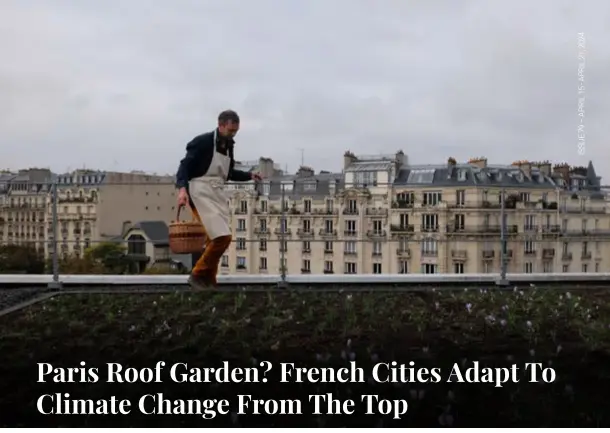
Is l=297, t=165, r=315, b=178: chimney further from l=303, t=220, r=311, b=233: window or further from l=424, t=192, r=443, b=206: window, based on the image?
l=424, t=192, r=443, b=206: window

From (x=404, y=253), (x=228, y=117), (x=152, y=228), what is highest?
(x=228, y=117)

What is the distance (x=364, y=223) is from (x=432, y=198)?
154 cm

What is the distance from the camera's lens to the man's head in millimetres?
6027

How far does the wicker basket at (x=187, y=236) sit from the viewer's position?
6109 millimetres

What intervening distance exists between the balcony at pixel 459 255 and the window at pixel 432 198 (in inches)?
37.0

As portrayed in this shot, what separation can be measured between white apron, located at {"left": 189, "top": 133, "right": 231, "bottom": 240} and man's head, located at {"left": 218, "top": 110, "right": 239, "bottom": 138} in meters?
0.19

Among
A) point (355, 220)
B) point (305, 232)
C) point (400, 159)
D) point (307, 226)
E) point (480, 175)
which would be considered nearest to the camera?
point (355, 220)

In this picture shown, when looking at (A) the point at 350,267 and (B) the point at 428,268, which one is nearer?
(B) the point at 428,268

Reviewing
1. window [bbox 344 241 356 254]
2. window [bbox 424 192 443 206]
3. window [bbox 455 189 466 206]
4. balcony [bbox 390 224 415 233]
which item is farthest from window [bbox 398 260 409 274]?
window [bbox 344 241 356 254]

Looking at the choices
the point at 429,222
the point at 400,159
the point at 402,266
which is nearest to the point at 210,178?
the point at 429,222

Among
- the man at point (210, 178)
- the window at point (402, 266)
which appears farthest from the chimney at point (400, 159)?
the man at point (210, 178)

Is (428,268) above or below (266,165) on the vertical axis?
below

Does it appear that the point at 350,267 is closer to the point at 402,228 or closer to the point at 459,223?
the point at 459,223

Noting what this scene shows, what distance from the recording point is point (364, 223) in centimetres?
1212
